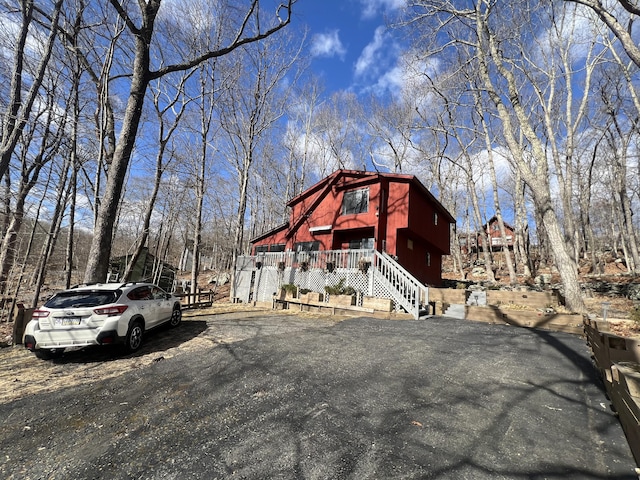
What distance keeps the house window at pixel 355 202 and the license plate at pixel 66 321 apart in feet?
42.4

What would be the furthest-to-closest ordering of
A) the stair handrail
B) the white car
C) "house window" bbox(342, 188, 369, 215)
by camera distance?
"house window" bbox(342, 188, 369, 215) → the stair handrail → the white car

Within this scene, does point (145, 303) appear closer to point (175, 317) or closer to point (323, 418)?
point (175, 317)

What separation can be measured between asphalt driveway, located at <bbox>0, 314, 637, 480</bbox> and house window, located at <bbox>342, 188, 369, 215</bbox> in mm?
10883

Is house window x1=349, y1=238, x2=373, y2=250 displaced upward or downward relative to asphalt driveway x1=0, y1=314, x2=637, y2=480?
upward

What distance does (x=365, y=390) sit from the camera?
3.89 metres

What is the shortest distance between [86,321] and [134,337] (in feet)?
3.31

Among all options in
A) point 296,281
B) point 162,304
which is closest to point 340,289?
point 296,281

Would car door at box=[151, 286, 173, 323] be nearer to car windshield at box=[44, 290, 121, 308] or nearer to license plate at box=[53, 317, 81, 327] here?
car windshield at box=[44, 290, 121, 308]

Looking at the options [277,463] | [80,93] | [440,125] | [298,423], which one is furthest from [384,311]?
[440,125]

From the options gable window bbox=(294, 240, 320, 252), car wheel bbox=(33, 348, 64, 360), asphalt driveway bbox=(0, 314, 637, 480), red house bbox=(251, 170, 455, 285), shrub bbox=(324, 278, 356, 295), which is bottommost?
car wheel bbox=(33, 348, 64, 360)

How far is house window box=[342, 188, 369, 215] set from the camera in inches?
622

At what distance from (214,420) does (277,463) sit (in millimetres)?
1106

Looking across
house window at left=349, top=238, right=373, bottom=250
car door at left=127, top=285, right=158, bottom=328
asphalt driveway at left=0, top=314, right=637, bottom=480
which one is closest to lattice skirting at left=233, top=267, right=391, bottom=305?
house window at left=349, top=238, right=373, bottom=250

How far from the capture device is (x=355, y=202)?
53.3 ft
